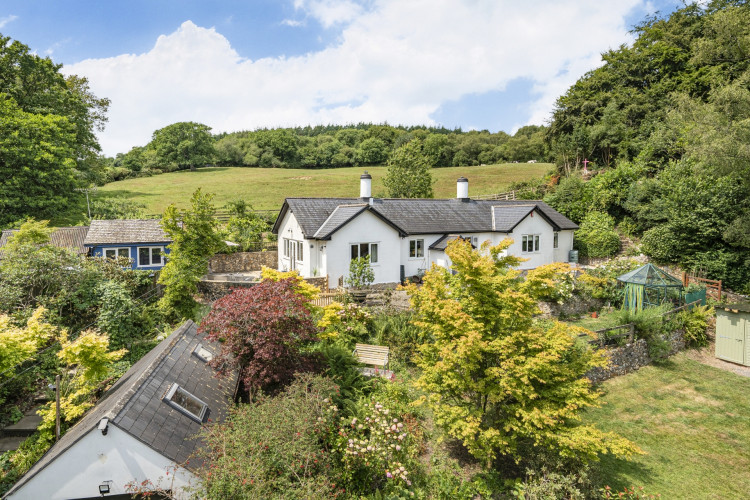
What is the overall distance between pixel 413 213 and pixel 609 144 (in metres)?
23.7

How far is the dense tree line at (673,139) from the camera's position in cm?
2231

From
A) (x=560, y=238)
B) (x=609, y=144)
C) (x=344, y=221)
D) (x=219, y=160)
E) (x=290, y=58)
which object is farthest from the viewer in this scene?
(x=219, y=160)

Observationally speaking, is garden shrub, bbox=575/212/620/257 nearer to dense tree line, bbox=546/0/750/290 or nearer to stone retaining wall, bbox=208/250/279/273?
dense tree line, bbox=546/0/750/290

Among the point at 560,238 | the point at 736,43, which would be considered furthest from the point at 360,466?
the point at 736,43

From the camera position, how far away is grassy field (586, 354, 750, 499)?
1038 centimetres

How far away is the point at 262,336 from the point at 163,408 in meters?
2.80

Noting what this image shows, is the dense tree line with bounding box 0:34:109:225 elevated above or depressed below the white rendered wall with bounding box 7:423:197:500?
above

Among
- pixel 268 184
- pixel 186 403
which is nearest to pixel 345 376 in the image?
pixel 186 403

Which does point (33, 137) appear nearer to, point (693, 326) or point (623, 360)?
point (623, 360)

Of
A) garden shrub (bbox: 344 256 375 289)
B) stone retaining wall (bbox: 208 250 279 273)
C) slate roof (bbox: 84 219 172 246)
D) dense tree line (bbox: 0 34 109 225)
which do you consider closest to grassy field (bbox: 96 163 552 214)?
dense tree line (bbox: 0 34 109 225)

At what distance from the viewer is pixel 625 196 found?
32688 mm

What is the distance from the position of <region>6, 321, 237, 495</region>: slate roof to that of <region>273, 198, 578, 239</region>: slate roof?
1328 cm

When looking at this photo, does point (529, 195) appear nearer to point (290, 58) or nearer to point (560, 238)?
point (560, 238)

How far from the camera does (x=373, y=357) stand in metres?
15.1
